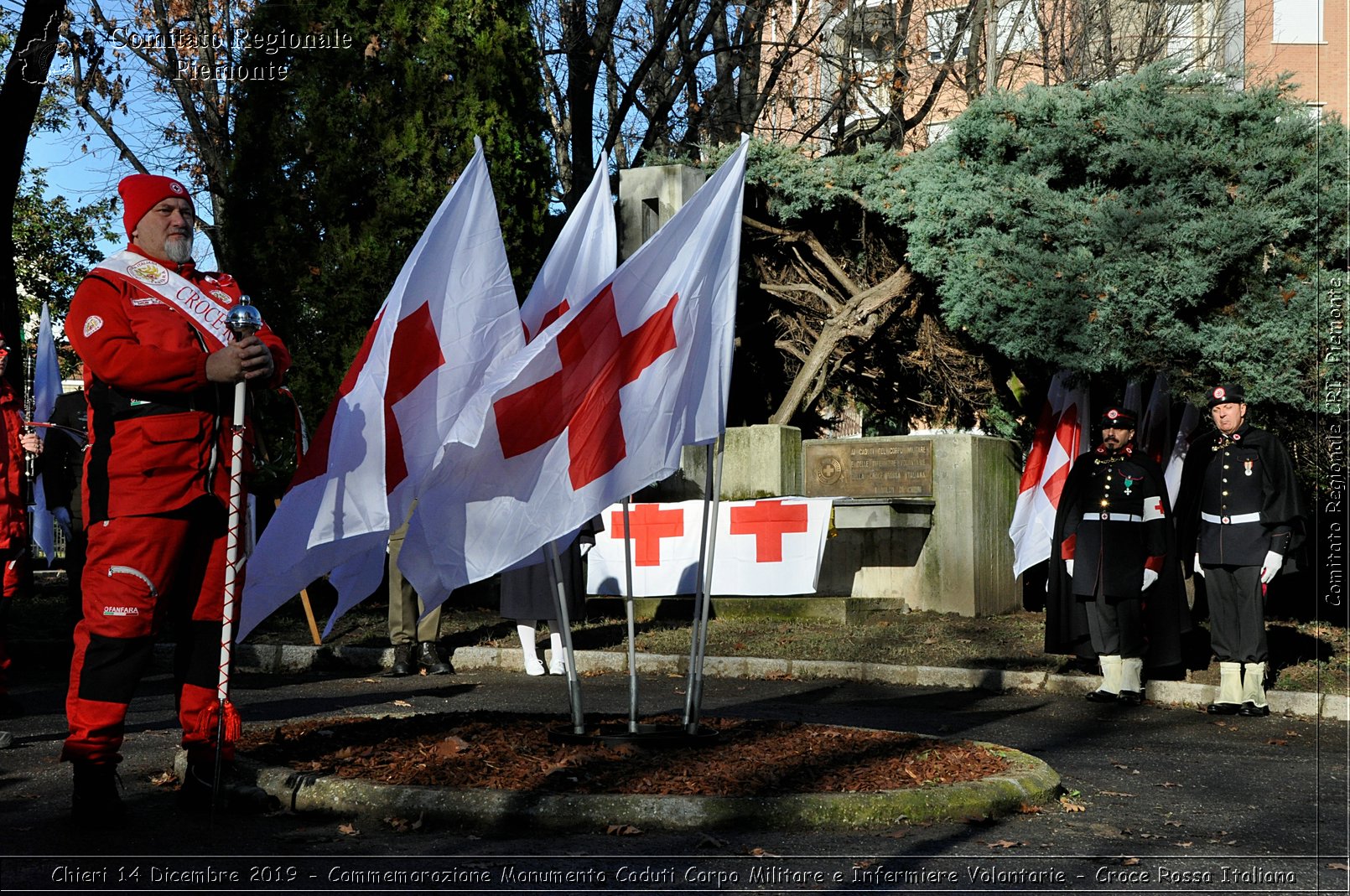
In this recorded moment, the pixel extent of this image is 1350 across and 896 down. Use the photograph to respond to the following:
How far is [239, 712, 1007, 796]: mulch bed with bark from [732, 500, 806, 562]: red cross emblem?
6.72 meters

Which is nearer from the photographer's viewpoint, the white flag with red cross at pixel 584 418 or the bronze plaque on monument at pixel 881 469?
the white flag with red cross at pixel 584 418

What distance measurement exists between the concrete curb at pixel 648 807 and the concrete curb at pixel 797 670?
4633 millimetres

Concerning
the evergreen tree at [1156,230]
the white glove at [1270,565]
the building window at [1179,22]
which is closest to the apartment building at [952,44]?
the building window at [1179,22]

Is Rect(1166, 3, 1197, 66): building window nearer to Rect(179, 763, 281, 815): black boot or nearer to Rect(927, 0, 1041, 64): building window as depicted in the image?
Rect(927, 0, 1041, 64): building window

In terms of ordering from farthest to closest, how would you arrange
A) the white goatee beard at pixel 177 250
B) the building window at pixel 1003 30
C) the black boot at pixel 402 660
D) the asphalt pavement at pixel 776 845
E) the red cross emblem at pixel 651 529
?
the building window at pixel 1003 30, the red cross emblem at pixel 651 529, the black boot at pixel 402 660, the white goatee beard at pixel 177 250, the asphalt pavement at pixel 776 845

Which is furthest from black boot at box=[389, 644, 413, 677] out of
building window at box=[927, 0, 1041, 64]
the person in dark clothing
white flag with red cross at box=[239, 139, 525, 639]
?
building window at box=[927, 0, 1041, 64]

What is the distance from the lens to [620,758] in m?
5.85

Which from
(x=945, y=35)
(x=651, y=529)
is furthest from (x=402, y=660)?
(x=945, y=35)

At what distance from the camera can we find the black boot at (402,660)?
10977 mm

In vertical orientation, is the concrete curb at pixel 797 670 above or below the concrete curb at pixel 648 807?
below

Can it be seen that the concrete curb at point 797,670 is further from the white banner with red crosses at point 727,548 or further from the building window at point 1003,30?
the building window at point 1003,30

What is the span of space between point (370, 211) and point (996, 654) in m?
7.71

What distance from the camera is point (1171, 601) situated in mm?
10117

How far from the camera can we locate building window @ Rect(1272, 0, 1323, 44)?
25672mm
